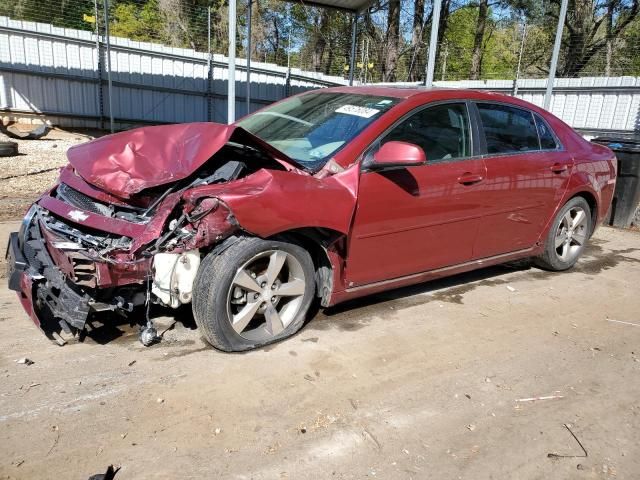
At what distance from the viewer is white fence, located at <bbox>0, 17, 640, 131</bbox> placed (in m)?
12.7

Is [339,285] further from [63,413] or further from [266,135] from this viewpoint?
[63,413]

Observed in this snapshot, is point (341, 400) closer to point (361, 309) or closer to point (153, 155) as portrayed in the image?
point (361, 309)

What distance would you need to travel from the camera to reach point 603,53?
25625 millimetres

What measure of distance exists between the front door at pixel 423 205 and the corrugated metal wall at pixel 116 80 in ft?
43.8

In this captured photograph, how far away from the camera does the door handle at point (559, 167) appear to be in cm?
474

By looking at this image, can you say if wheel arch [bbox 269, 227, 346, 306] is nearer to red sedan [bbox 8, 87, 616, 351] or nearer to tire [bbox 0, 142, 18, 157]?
red sedan [bbox 8, 87, 616, 351]

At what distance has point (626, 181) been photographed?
781cm

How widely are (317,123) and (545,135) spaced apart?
2.23 meters

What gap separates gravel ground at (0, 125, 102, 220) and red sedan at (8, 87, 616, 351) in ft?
11.5

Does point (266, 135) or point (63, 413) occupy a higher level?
point (266, 135)

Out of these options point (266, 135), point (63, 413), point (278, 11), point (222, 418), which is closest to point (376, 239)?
point (266, 135)

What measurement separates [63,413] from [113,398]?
243mm

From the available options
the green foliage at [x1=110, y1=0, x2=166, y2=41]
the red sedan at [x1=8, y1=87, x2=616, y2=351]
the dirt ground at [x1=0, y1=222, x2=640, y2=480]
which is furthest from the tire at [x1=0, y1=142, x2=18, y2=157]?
the green foliage at [x1=110, y1=0, x2=166, y2=41]

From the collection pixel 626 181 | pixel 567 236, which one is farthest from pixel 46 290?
pixel 626 181
